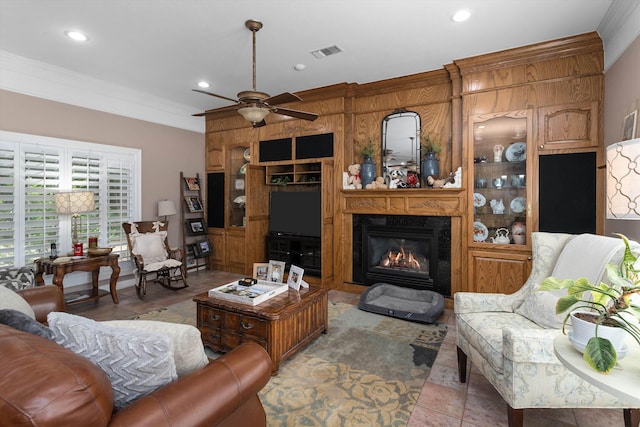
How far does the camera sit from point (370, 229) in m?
4.54

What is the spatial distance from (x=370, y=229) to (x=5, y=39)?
4.59 metres

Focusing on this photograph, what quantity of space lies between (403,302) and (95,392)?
3.58 meters

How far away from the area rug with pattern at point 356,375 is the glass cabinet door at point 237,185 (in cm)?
260

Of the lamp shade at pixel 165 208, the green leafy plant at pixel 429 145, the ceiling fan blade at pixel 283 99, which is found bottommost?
the lamp shade at pixel 165 208

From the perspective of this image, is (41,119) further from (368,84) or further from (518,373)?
(518,373)

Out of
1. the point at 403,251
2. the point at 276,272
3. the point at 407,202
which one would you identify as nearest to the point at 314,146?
the point at 407,202

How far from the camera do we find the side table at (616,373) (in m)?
0.99

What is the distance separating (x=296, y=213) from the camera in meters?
5.18

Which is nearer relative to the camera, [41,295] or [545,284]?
[545,284]

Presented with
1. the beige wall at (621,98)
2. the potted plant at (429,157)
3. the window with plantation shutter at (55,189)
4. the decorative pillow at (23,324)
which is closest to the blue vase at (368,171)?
the potted plant at (429,157)

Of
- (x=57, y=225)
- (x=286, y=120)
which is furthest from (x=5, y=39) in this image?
(x=286, y=120)

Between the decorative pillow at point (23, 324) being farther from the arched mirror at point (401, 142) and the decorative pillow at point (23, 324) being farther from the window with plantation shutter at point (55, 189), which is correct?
the arched mirror at point (401, 142)

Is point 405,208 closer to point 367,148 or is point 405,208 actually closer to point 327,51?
point 367,148

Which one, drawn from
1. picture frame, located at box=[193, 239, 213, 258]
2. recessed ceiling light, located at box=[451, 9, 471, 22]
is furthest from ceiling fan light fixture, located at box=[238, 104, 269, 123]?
picture frame, located at box=[193, 239, 213, 258]
